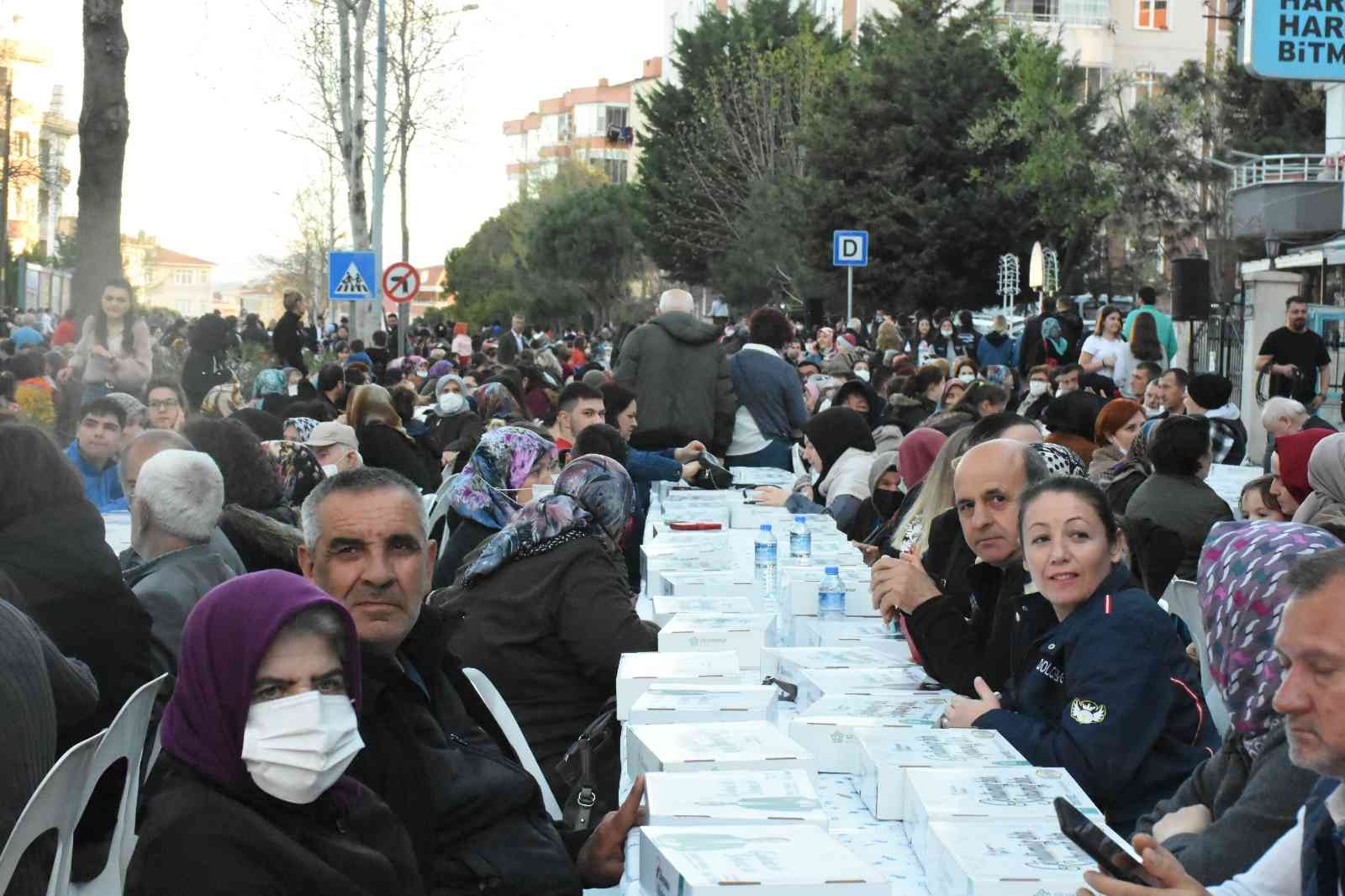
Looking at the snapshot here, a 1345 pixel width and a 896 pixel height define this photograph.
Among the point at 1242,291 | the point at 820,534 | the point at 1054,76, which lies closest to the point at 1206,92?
the point at 1054,76

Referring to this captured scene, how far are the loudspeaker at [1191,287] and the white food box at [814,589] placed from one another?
14.4 meters

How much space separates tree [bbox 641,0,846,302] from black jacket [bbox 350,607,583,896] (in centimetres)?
4027

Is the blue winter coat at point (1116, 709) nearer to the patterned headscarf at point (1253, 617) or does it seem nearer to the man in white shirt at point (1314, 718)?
the patterned headscarf at point (1253, 617)

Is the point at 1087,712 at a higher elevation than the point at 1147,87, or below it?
below

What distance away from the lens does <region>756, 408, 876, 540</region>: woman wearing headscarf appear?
32.0 feet

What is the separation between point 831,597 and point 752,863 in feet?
9.67

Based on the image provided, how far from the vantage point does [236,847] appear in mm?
2893

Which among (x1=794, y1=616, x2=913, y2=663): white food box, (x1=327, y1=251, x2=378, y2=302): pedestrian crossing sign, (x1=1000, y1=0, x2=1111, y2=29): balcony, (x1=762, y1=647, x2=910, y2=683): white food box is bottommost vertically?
(x1=794, y1=616, x2=913, y2=663): white food box

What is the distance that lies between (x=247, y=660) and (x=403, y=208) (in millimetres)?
48744

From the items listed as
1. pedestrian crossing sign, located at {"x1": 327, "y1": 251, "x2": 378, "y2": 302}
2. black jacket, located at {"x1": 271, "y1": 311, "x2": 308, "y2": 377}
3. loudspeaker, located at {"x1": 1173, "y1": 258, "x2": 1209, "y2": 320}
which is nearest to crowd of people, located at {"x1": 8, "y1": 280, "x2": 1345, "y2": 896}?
loudspeaker, located at {"x1": 1173, "y1": 258, "x2": 1209, "y2": 320}

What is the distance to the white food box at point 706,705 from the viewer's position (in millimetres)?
4188

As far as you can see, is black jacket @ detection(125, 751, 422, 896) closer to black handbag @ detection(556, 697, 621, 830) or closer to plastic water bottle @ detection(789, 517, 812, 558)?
black handbag @ detection(556, 697, 621, 830)

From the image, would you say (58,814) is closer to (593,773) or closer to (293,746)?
(293,746)

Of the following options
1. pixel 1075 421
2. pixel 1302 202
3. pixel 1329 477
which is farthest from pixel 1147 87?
pixel 1329 477
